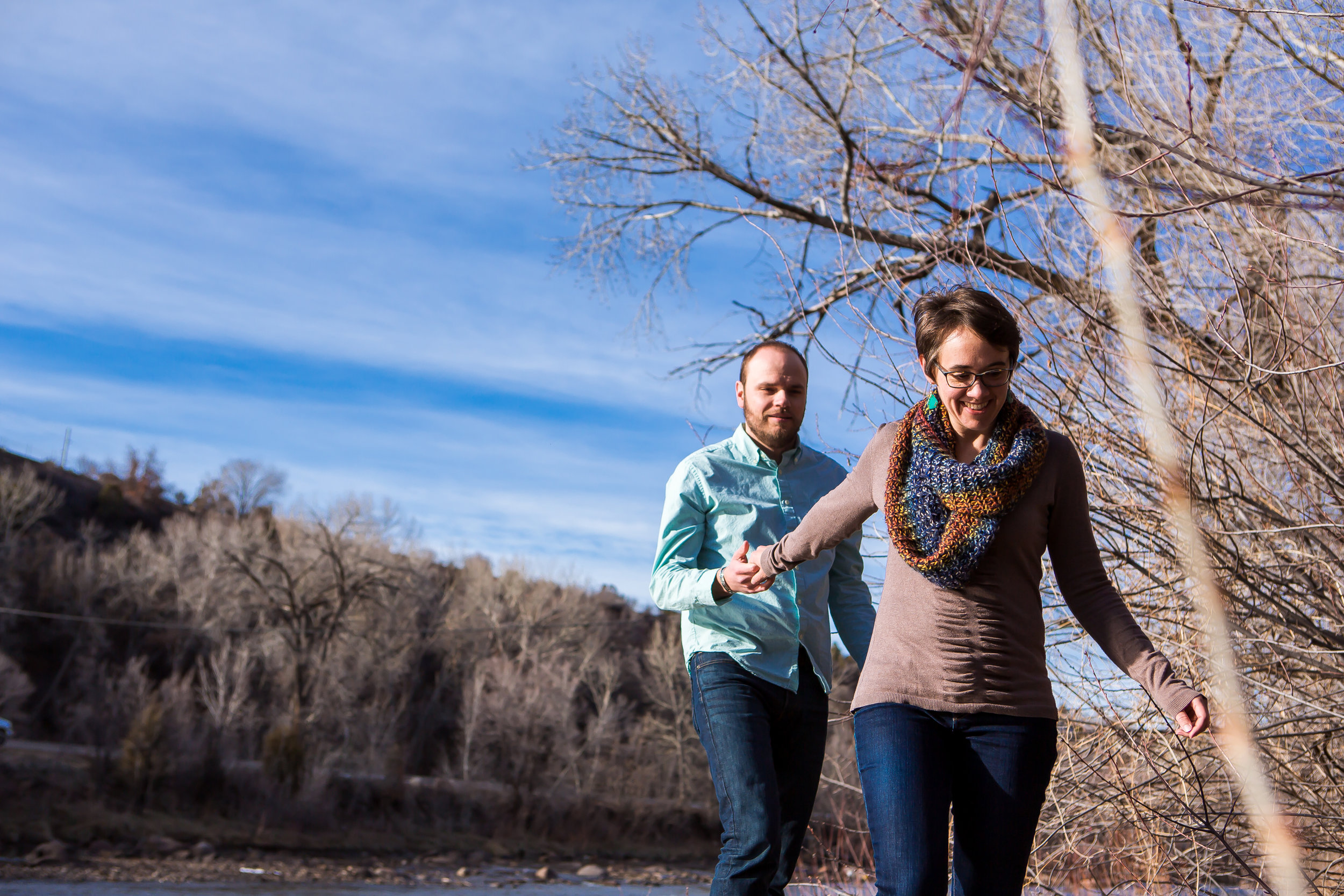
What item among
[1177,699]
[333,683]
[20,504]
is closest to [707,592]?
[1177,699]

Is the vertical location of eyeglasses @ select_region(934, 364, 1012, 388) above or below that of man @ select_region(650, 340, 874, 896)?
above

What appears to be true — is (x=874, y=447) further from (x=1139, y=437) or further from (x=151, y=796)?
(x=151, y=796)

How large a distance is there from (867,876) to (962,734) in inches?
152

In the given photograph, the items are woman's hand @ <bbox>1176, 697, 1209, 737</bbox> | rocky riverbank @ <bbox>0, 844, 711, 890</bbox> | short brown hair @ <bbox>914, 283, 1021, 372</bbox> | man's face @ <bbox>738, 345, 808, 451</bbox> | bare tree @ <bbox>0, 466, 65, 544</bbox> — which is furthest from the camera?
bare tree @ <bbox>0, 466, 65, 544</bbox>

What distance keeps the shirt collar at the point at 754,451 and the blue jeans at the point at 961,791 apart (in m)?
1.20

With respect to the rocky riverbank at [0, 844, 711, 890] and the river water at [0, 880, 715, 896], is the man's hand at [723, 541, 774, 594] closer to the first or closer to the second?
the river water at [0, 880, 715, 896]

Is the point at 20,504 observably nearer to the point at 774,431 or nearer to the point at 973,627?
the point at 774,431

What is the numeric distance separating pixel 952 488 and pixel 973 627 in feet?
1.00

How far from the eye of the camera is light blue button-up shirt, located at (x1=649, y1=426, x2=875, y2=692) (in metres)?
3.19

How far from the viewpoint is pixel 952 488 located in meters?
2.47

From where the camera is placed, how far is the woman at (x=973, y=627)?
2352 millimetres

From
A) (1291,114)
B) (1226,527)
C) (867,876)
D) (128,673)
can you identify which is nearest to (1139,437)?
(1226,527)

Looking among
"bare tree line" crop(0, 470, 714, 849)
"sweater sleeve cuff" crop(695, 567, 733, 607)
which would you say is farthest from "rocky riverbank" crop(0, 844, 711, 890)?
"sweater sleeve cuff" crop(695, 567, 733, 607)

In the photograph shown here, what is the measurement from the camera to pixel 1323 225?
17.8 ft
